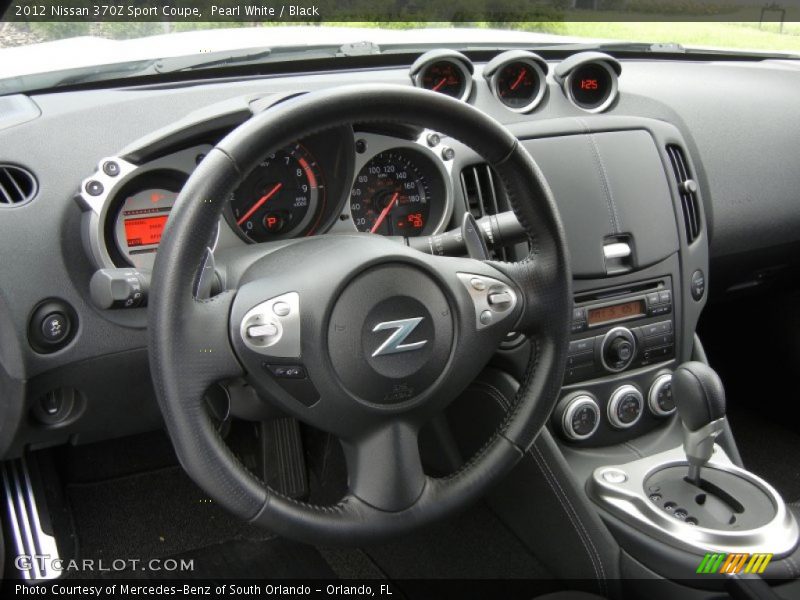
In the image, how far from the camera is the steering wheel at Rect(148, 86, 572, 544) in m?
1.32

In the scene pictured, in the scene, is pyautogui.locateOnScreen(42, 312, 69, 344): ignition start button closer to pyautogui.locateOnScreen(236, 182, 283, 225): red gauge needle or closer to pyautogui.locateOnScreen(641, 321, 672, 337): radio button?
pyautogui.locateOnScreen(236, 182, 283, 225): red gauge needle

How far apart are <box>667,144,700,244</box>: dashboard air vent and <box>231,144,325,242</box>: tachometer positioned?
1038mm

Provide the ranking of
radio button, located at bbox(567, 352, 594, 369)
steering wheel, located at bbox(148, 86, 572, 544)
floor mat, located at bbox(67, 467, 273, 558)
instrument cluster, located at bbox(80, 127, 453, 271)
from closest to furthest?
1. steering wheel, located at bbox(148, 86, 572, 544)
2. instrument cluster, located at bbox(80, 127, 453, 271)
3. radio button, located at bbox(567, 352, 594, 369)
4. floor mat, located at bbox(67, 467, 273, 558)

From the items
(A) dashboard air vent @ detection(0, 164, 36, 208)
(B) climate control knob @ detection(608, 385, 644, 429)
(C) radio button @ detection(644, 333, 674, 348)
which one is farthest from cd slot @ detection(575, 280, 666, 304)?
(A) dashboard air vent @ detection(0, 164, 36, 208)

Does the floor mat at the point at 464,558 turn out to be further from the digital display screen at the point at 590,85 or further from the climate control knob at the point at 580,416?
the digital display screen at the point at 590,85

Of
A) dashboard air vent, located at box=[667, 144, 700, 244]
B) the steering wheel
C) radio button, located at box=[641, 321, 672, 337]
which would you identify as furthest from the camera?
dashboard air vent, located at box=[667, 144, 700, 244]

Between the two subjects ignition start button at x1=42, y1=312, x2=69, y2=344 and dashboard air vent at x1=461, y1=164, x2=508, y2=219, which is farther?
dashboard air vent at x1=461, y1=164, x2=508, y2=219

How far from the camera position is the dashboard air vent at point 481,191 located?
207cm

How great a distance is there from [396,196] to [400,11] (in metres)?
0.53

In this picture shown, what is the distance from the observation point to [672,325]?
7.61 ft

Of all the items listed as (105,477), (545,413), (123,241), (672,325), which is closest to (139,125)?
(123,241)

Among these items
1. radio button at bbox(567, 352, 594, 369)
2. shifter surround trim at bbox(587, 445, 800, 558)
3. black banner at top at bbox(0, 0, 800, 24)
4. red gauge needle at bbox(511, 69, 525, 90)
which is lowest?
shifter surround trim at bbox(587, 445, 800, 558)

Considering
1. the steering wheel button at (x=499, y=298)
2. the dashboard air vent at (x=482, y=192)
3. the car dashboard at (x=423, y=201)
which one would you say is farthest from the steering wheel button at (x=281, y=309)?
the dashboard air vent at (x=482, y=192)

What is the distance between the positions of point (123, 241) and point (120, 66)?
1.49ft
